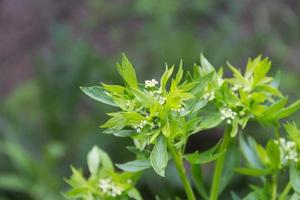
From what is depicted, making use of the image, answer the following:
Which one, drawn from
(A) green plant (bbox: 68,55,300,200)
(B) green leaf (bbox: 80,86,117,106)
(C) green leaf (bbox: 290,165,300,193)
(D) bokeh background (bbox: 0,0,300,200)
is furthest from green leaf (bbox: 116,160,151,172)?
(D) bokeh background (bbox: 0,0,300,200)

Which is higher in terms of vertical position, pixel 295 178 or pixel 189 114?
pixel 189 114

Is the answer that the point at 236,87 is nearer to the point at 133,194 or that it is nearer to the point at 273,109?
the point at 273,109

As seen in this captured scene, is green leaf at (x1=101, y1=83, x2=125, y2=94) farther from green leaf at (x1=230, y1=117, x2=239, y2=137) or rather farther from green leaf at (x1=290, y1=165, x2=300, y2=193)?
green leaf at (x1=290, y1=165, x2=300, y2=193)

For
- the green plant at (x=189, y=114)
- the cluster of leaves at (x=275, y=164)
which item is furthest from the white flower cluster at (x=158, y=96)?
the cluster of leaves at (x=275, y=164)

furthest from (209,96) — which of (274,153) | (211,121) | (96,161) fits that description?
(96,161)

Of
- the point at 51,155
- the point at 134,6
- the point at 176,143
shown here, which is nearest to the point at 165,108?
the point at 176,143

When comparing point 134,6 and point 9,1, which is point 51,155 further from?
point 9,1
